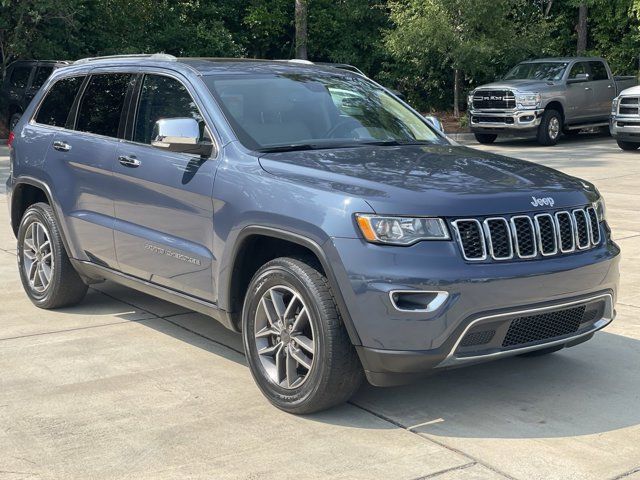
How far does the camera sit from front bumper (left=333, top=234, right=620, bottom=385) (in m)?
4.41

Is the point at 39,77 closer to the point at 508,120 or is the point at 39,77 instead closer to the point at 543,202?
the point at 508,120

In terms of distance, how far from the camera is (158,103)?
239 inches

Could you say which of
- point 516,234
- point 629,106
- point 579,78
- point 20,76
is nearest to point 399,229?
point 516,234

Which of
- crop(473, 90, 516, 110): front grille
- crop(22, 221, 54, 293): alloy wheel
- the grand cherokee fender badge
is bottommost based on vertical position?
crop(22, 221, 54, 293): alloy wheel

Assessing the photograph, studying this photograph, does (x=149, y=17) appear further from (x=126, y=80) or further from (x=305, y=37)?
(x=126, y=80)

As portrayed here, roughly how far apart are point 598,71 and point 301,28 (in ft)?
29.1

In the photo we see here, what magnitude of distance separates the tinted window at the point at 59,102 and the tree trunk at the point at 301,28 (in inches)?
856

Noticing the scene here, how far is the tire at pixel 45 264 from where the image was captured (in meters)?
6.88

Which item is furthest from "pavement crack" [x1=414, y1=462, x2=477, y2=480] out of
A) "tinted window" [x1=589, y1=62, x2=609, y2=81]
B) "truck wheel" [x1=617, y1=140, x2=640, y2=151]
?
"tinted window" [x1=589, y1=62, x2=609, y2=81]

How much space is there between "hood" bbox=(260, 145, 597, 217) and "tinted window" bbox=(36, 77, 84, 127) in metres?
2.37

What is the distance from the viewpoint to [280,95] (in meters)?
5.86

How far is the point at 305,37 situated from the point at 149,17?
14.9 ft

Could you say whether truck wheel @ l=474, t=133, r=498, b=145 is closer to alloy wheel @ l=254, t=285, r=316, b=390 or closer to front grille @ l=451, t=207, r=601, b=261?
front grille @ l=451, t=207, r=601, b=261

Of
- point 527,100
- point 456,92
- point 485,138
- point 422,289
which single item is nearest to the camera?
point 422,289
